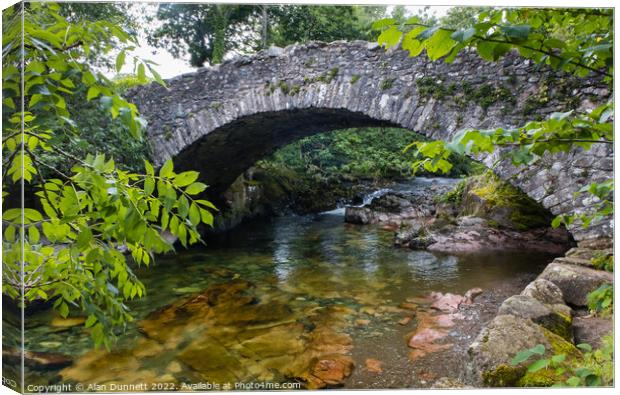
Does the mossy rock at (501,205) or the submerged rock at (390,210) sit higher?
the mossy rock at (501,205)

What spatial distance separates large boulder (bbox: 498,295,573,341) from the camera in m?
2.80

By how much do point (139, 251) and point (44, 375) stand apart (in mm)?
1683

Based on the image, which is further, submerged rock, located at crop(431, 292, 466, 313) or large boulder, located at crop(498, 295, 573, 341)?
submerged rock, located at crop(431, 292, 466, 313)

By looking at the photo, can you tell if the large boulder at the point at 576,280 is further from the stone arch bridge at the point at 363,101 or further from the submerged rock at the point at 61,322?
the submerged rock at the point at 61,322

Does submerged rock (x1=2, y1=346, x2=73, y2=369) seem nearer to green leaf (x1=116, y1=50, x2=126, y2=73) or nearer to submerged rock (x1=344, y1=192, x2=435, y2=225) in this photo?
green leaf (x1=116, y1=50, x2=126, y2=73)

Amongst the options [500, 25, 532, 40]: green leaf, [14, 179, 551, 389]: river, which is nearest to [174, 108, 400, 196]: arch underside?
[14, 179, 551, 389]: river

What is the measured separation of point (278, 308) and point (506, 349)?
2.30 m

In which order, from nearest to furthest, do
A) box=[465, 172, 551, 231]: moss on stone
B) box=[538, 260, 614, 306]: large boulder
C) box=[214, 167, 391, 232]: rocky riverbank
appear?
→ box=[538, 260, 614, 306]: large boulder
box=[465, 172, 551, 231]: moss on stone
box=[214, 167, 391, 232]: rocky riverbank

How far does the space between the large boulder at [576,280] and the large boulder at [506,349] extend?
0.68 m

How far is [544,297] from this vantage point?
313 cm

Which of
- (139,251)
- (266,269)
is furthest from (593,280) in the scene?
(266,269)

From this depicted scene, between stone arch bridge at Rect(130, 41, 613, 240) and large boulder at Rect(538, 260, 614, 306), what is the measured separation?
56 centimetres

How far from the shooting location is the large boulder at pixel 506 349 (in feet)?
7.55

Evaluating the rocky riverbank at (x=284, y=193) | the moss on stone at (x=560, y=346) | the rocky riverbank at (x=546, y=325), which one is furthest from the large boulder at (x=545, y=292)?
the rocky riverbank at (x=284, y=193)
